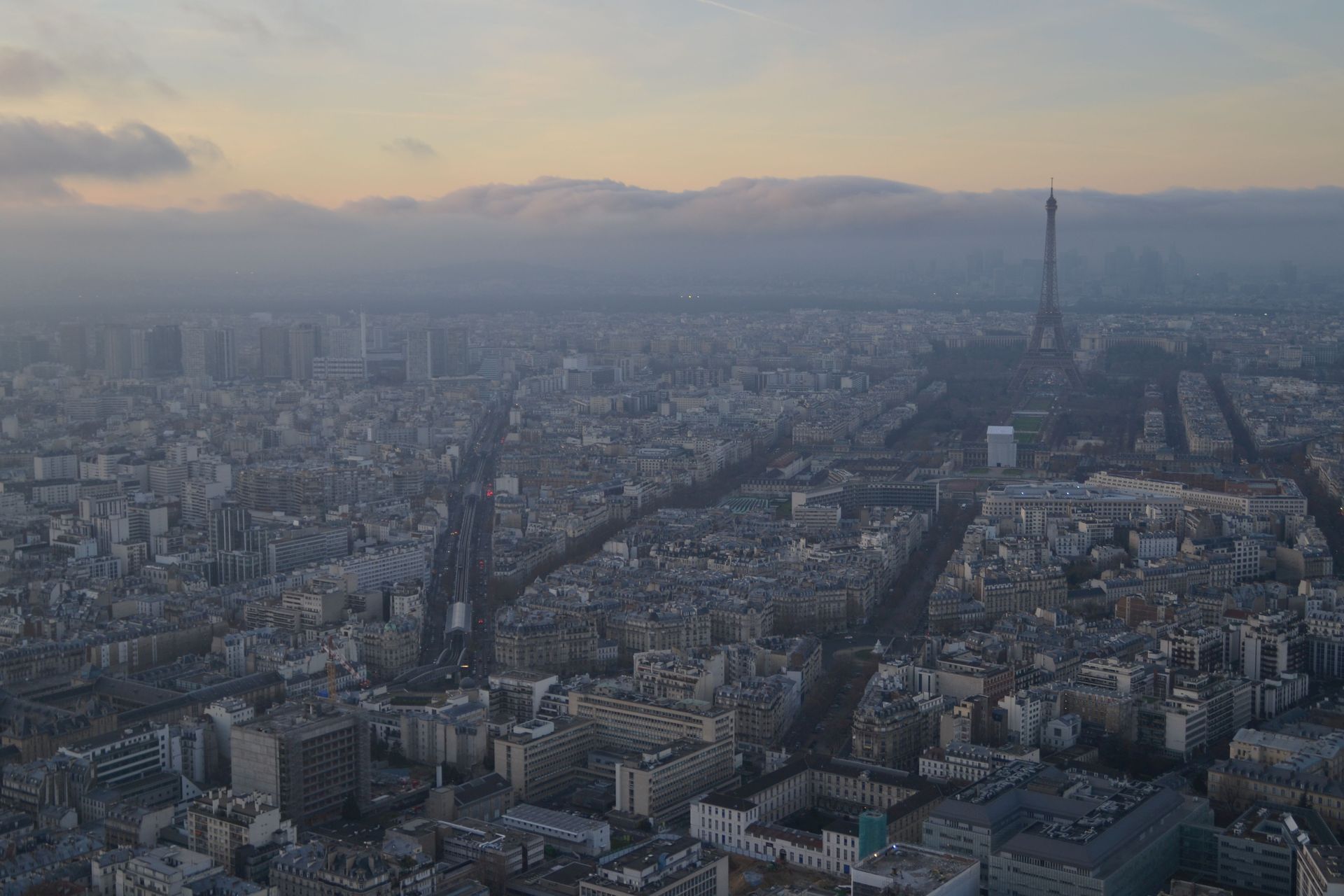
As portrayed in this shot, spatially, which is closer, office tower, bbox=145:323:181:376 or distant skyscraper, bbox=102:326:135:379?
distant skyscraper, bbox=102:326:135:379

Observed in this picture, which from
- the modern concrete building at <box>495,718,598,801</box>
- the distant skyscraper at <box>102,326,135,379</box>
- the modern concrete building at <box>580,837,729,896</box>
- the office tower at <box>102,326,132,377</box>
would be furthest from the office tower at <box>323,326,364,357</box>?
the modern concrete building at <box>580,837,729,896</box>

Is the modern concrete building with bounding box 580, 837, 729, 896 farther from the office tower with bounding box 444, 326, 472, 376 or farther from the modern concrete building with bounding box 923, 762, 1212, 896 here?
the office tower with bounding box 444, 326, 472, 376

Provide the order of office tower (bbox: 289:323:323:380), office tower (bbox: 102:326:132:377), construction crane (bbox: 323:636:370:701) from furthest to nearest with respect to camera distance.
Result: office tower (bbox: 289:323:323:380)
office tower (bbox: 102:326:132:377)
construction crane (bbox: 323:636:370:701)

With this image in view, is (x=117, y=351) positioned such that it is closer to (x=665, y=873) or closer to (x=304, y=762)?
(x=304, y=762)

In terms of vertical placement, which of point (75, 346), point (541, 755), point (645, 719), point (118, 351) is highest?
point (75, 346)

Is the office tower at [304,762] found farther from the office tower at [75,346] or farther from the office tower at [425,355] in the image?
the office tower at [425,355]

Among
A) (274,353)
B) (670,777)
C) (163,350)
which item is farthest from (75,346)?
(670,777)
